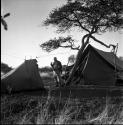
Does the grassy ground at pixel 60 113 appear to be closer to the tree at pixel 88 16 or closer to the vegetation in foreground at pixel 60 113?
the vegetation in foreground at pixel 60 113

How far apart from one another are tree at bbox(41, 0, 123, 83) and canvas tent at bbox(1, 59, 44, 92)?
2.87 m

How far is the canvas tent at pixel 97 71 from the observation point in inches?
480

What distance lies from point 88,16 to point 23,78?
5.70 m

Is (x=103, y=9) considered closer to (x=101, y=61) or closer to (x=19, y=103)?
(x=101, y=61)

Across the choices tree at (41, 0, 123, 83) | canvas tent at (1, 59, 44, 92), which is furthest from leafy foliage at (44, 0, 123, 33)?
canvas tent at (1, 59, 44, 92)

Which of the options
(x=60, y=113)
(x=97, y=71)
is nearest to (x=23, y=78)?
(x=60, y=113)

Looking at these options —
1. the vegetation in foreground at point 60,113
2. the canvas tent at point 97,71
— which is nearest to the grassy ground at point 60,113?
the vegetation in foreground at point 60,113

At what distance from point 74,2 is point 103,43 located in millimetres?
2870

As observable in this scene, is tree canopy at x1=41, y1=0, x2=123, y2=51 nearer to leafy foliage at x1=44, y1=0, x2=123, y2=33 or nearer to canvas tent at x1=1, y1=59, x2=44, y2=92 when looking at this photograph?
leafy foliage at x1=44, y1=0, x2=123, y2=33

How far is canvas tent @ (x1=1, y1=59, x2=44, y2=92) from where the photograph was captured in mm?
7953

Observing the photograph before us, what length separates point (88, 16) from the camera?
39.9ft

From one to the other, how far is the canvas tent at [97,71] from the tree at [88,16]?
23.1 inches

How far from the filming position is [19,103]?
5703mm

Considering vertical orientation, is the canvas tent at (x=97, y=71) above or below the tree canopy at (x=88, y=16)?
below
